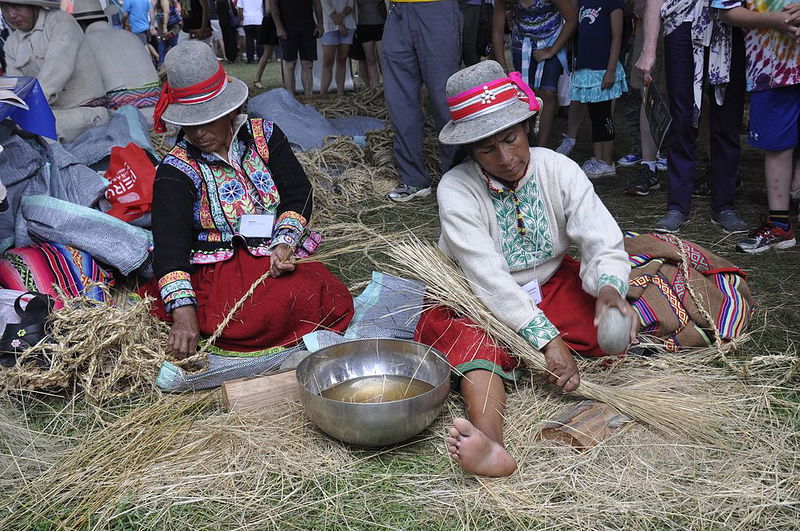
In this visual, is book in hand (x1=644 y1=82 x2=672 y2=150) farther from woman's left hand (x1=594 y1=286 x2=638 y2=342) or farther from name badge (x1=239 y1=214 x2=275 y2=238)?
name badge (x1=239 y1=214 x2=275 y2=238)

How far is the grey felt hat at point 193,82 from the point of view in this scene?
2.84 meters

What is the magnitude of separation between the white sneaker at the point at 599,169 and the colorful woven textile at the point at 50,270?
3.53m

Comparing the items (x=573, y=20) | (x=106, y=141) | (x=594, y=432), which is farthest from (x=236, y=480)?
(x=573, y=20)

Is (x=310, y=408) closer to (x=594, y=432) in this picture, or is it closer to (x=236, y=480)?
(x=236, y=480)

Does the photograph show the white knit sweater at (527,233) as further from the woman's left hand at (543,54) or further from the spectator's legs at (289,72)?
the spectator's legs at (289,72)

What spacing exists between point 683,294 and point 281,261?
1.54m

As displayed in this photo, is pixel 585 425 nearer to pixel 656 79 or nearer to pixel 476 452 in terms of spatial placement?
pixel 476 452

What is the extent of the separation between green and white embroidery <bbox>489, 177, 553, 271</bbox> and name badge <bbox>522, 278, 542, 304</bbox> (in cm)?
8

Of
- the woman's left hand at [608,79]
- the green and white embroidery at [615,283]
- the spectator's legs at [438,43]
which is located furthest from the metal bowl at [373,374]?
the woman's left hand at [608,79]

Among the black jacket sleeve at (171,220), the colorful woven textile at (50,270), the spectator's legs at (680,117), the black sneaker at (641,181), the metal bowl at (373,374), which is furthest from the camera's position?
the black sneaker at (641,181)

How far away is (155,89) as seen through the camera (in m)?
5.80

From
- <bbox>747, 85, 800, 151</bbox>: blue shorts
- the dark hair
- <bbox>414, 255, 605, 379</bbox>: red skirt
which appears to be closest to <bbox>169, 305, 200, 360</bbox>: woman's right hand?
<bbox>414, 255, 605, 379</bbox>: red skirt

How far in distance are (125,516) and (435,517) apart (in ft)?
2.81

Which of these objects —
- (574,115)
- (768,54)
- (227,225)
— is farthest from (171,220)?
(574,115)
